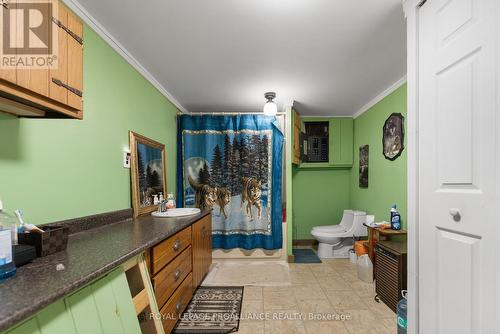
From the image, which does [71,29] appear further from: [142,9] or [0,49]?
[142,9]

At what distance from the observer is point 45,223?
1367mm

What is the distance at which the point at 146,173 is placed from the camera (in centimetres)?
251

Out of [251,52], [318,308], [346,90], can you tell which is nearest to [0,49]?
[251,52]

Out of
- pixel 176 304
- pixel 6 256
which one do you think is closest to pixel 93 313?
pixel 6 256

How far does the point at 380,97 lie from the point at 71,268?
141 inches

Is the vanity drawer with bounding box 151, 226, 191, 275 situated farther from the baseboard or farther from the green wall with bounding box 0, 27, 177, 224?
the baseboard

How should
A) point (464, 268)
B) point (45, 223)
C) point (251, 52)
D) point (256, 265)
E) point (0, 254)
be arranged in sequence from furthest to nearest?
point (256, 265) → point (251, 52) → point (45, 223) → point (464, 268) → point (0, 254)

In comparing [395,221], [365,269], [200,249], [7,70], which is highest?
[7,70]

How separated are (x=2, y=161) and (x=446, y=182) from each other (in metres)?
2.14

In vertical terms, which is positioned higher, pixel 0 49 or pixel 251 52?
pixel 251 52

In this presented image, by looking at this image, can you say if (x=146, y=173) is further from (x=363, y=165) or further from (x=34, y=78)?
(x=363, y=165)

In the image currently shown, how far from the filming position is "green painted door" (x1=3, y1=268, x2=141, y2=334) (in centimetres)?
75

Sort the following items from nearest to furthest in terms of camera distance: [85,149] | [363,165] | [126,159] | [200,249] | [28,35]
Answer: [28,35] → [85,149] → [126,159] → [200,249] → [363,165]

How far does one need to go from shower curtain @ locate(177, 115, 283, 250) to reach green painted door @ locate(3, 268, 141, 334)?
238 centimetres
